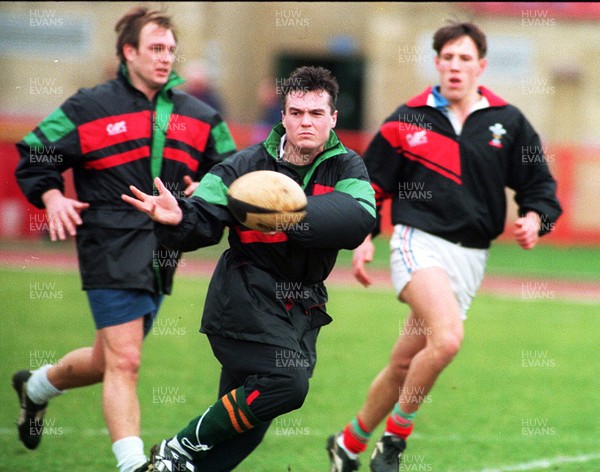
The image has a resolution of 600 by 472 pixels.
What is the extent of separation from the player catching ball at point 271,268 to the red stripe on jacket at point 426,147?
1.27 m

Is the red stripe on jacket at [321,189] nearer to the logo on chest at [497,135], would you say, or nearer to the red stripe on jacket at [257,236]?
the red stripe on jacket at [257,236]

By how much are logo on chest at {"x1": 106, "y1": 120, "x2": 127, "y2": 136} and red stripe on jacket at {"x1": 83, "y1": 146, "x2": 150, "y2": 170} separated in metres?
0.12

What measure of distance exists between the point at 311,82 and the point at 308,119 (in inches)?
7.4

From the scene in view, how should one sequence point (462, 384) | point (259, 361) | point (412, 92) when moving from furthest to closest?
point (412, 92) < point (462, 384) < point (259, 361)

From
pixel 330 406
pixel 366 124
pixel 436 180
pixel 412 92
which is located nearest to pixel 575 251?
pixel 412 92

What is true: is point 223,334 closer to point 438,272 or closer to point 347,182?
point 347,182

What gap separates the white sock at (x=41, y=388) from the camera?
689cm

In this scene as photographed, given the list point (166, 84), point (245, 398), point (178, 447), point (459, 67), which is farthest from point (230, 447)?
point (459, 67)

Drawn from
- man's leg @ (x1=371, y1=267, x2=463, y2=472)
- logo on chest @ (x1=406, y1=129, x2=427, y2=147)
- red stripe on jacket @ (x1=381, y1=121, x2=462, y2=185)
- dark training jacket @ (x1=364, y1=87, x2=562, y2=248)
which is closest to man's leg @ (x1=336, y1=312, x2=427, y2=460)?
man's leg @ (x1=371, y1=267, x2=463, y2=472)

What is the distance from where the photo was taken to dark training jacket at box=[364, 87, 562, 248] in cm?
655

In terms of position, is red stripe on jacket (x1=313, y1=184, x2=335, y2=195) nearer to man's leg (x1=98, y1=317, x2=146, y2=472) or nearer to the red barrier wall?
man's leg (x1=98, y1=317, x2=146, y2=472)

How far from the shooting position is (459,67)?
659cm

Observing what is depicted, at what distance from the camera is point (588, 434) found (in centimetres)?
741

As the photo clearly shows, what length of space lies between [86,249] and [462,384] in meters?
3.98
